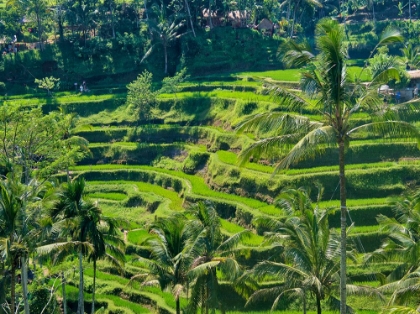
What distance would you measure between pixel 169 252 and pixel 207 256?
1376 millimetres

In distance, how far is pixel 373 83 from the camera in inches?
708

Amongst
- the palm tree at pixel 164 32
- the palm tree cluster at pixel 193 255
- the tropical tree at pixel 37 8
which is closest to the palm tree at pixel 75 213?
the palm tree cluster at pixel 193 255

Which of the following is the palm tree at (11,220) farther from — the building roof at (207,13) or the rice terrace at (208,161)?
the building roof at (207,13)

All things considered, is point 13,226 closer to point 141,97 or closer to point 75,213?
point 75,213

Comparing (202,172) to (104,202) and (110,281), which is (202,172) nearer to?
(104,202)

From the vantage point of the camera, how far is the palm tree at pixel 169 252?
944 inches

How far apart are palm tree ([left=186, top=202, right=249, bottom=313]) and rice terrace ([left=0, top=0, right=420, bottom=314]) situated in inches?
3.1

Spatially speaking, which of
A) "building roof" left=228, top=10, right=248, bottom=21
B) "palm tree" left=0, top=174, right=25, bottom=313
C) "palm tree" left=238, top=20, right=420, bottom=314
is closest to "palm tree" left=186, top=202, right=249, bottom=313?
"palm tree" left=0, top=174, right=25, bottom=313

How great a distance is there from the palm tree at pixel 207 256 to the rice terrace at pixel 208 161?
8 centimetres

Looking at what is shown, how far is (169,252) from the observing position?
2433 cm

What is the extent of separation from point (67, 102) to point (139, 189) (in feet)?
50.8

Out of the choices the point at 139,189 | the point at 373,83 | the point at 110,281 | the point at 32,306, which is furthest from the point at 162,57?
the point at 373,83

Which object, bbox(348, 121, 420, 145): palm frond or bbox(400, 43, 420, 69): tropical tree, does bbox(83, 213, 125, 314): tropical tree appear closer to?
bbox(348, 121, 420, 145): palm frond

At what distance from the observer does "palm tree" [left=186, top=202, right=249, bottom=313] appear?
76.2ft
